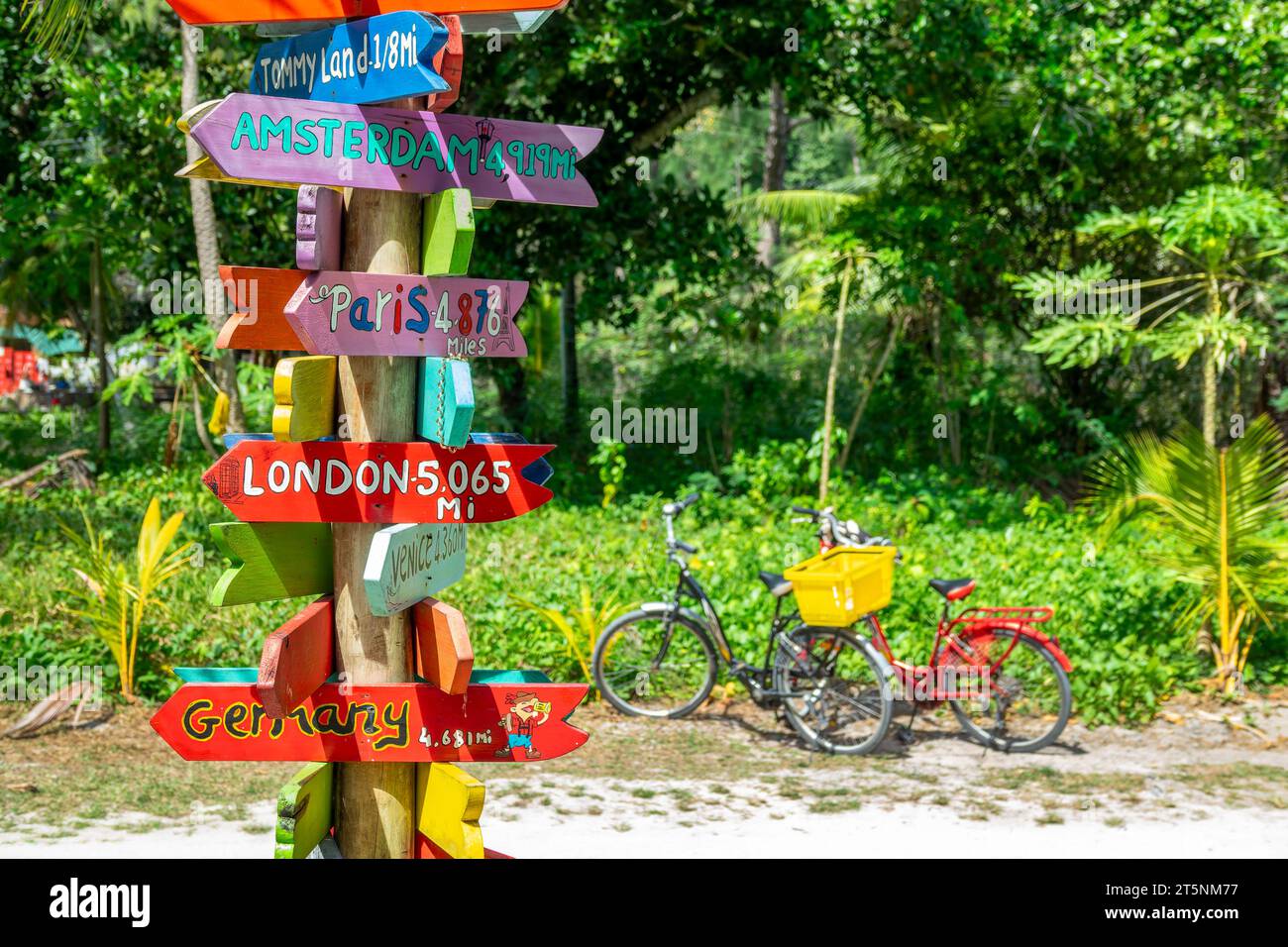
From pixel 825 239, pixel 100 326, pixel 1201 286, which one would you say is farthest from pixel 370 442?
pixel 100 326

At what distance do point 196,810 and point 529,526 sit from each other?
16.6ft

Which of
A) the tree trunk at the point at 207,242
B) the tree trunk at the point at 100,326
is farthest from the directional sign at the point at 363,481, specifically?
the tree trunk at the point at 100,326

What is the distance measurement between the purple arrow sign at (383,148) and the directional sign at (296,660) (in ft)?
3.55

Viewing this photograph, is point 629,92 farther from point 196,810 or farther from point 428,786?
point 428,786

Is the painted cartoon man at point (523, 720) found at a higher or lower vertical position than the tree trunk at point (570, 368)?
lower

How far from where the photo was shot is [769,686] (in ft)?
22.9

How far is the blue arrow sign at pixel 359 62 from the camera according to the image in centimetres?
302

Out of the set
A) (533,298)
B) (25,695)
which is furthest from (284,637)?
(533,298)

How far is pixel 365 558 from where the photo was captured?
3.25m

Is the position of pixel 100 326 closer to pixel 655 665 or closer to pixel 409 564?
pixel 655 665

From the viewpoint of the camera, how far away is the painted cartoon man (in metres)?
3.27

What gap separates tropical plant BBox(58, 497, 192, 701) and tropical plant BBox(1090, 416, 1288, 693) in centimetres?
592

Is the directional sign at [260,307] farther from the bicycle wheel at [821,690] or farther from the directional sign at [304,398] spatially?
the bicycle wheel at [821,690]

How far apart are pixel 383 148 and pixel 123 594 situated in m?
4.84
